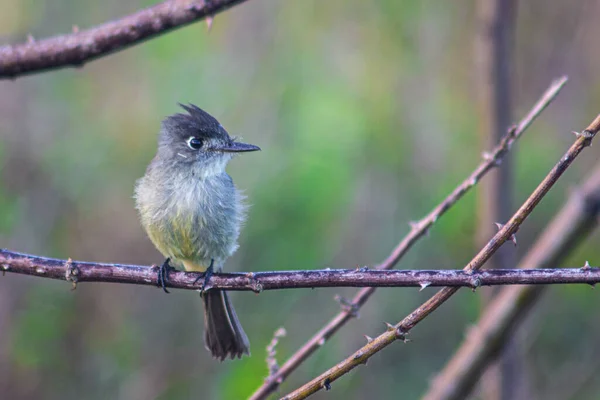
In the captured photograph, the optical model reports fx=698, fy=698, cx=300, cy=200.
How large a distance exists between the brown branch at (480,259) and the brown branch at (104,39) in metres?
1.39

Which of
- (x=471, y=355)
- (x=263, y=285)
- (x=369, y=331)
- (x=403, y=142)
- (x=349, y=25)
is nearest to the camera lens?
(x=263, y=285)

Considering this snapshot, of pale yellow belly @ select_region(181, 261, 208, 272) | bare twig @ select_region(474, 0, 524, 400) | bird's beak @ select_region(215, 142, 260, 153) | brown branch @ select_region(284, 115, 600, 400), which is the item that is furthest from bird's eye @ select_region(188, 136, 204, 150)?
brown branch @ select_region(284, 115, 600, 400)

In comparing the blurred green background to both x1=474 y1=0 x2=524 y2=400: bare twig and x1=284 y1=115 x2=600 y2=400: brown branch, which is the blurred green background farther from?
x1=284 y1=115 x2=600 y2=400: brown branch

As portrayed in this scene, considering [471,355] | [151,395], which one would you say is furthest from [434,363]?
[471,355]

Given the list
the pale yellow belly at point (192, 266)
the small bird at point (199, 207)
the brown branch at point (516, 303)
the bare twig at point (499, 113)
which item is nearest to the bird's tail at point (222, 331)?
the small bird at point (199, 207)

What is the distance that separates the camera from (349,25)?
272 inches

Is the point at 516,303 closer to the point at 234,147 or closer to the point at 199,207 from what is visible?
the point at 199,207

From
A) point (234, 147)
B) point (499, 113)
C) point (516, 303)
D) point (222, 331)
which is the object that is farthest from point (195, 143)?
point (516, 303)

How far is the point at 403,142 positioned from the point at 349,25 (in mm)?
1382

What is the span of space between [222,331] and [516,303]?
161cm

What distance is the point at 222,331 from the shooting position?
387cm

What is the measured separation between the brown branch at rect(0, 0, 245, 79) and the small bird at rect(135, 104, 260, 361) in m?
1.29

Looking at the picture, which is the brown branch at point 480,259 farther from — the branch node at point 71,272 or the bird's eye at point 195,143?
the bird's eye at point 195,143

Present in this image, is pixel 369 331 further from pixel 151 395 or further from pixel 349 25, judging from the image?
pixel 349 25
